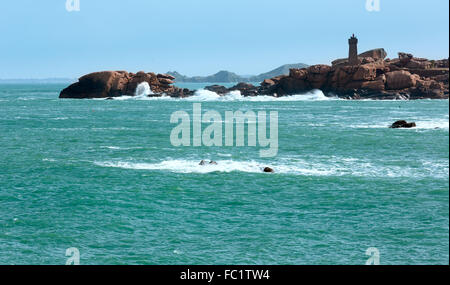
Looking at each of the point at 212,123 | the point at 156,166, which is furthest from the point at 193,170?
the point at 212,123

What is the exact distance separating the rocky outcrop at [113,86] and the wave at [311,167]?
116 meters

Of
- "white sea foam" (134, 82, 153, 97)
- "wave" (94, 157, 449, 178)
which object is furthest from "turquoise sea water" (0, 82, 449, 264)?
"white sea foam" (134, 82, 153, 97)

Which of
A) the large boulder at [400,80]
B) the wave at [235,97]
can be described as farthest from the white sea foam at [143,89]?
the large boulder at [400,80]

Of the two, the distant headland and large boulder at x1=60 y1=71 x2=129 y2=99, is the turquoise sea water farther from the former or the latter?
large boulder at x1=60 y1=71 x2=129 y2=99

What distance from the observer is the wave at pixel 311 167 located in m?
38.7

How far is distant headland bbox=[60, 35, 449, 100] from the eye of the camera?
13375cm

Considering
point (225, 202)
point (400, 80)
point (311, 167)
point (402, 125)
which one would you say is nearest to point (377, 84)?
point (400, 80)

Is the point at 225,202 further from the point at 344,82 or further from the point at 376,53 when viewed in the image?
the point at 376,53

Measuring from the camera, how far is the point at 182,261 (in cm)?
2109

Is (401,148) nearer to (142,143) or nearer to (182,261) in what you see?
(142,143)

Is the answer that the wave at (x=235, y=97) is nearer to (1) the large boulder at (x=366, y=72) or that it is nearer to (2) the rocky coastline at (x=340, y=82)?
(2) the rocky coastline at (x=340, y=82)

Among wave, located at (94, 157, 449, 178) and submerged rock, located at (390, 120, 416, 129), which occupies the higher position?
submerged rock, located at (390, 120, 416, 129)
